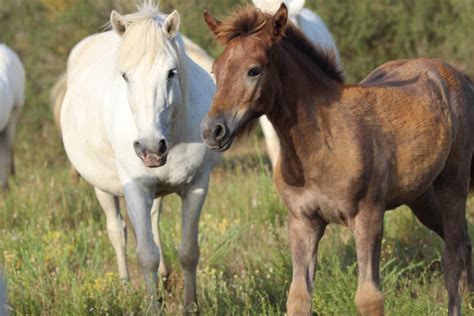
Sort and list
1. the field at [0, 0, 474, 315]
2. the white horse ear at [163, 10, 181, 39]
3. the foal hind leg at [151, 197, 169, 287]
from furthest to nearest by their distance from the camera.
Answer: the foal hind leg at [151, 197, 169, 287], the white horse ear at [163, 10, 181, 39], the field at [0, 0, 474, 315]

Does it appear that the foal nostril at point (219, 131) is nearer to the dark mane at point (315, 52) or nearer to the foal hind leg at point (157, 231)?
the dark mane at point (315, 52)

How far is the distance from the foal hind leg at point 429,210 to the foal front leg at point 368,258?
3.62ft

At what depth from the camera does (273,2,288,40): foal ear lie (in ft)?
15.0

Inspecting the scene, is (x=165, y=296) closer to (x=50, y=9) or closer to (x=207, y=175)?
(x=207, y=175)

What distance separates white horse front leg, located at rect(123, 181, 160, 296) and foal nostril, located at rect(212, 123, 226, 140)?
1701 mm

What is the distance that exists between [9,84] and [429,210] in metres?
6.04

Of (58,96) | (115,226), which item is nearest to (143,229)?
(115,226)

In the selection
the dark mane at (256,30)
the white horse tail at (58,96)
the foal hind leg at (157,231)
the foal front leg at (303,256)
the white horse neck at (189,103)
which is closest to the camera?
the dark mane at (256,30)

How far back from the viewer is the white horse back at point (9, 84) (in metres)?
10.2

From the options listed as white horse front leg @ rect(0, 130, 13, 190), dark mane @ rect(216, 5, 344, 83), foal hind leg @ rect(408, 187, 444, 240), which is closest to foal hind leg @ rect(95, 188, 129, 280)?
foal hind leg @ rect(408, 187, 444, 240)

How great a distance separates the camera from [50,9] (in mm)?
17062

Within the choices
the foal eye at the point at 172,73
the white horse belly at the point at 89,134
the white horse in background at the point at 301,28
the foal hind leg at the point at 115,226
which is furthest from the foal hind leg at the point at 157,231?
the foal eye at the point at 172,73

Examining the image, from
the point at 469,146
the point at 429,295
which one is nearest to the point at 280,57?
the point at 469,146

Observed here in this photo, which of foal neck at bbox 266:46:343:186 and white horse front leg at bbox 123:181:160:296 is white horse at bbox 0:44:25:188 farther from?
foal neck at bbox 266:46:343:186
